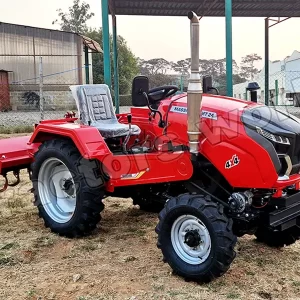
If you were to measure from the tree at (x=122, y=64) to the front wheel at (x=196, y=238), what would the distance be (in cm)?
3177

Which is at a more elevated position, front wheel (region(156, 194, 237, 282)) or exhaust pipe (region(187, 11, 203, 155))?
exhaust pipe (region(187, 11, 203, 155))

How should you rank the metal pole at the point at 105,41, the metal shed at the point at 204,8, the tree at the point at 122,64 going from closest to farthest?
the metal pole at the point at 105,41, the metal shed at the point at 204,8, the tree at the point at 122,64

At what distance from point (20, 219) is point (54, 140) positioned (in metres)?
1.10

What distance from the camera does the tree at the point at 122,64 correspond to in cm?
3516

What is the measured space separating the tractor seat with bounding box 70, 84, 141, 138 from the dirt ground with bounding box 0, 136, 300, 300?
1.00m

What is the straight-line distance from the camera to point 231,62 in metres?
8.62

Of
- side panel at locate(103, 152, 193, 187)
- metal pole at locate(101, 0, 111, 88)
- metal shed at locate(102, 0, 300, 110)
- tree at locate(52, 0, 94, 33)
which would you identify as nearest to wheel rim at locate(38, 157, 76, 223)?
side panel at locate(103, 152, 193, 187)

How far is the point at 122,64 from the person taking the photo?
41.5 metres

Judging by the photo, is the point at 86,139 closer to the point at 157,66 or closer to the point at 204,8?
the point at 204,8

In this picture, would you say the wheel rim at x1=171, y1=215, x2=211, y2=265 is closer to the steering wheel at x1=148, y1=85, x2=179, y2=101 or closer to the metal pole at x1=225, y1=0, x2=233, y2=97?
the steering wheel at x1=148, y1=85, x2=179, y2=101

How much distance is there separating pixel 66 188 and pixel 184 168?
1.44 metres

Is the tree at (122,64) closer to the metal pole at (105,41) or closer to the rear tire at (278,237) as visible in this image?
the metal pole at (105,41)

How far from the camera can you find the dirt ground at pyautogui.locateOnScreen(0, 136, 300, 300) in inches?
115

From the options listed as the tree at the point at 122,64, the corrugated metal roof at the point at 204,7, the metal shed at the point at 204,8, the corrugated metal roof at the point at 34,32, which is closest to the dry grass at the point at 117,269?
the metal shed at the point at 204,8
